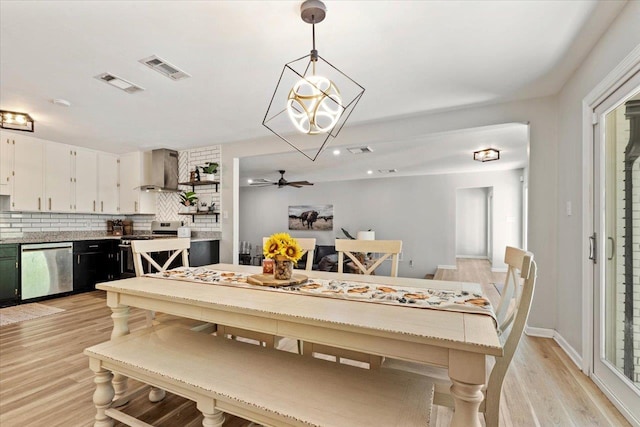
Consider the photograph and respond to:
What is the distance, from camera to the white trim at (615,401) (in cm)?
177

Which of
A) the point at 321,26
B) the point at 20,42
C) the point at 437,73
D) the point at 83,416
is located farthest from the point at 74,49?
the point at 437,73

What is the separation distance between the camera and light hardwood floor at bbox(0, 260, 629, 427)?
1837 millimetres

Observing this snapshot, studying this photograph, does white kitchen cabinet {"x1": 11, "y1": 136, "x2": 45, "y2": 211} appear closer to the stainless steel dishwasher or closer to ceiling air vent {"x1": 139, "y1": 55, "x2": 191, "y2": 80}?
the stainless steel dishwasher

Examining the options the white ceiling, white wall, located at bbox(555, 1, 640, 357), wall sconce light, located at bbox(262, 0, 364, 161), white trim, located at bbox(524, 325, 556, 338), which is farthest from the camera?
white trim, located at bbox(524, 325, 556, 338)

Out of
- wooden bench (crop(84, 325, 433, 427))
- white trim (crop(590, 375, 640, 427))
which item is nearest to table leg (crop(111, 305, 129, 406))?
wooden bench (crop(84, 325, 433, 427))

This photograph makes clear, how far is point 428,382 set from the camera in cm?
138

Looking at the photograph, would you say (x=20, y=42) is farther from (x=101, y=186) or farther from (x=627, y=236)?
(x=627, y=236)

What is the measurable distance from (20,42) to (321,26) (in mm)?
2069

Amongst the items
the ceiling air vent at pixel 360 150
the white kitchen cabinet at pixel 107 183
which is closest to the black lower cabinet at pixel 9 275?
the white kitchen cabinet at pixel 107 183

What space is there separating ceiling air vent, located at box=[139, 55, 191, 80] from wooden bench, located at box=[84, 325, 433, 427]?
2005 mm

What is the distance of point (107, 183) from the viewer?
18.4 ft

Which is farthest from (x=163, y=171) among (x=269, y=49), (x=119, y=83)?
(x=269, y=49)

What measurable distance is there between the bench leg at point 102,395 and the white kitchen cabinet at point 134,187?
14.6 feet

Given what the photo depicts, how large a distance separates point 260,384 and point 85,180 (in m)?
5.54
